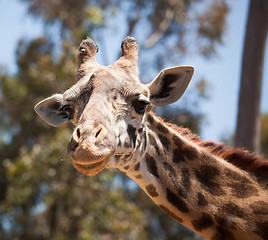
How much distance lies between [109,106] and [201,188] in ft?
4.18

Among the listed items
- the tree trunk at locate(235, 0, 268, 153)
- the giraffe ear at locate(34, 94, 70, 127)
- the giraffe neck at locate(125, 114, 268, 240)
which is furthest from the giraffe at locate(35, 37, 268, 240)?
the tree trunk at locate(235, 0, 268, 153)

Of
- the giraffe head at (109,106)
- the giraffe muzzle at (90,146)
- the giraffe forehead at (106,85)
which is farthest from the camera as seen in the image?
the giraffe forehead at (106,85)

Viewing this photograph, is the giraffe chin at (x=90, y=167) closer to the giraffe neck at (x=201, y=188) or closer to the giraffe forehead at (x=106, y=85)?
the giraffe neck at (x=201, y=188)

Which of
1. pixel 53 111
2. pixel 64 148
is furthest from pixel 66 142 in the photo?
pixel 53 111

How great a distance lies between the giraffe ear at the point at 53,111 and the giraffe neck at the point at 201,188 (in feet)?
3.50

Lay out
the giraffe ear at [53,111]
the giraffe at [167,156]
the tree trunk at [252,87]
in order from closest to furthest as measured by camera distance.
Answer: the giraffe at [167,156] < the giraffe ear at [53,111] < the tree trunk at [252,87]

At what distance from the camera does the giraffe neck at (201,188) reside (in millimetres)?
4203

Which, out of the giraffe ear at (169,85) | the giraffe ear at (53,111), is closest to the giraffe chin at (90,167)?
the giraffe ear at (169,85)

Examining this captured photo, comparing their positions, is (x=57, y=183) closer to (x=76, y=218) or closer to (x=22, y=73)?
(x=76, y=218)

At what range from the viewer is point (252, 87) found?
1027 cm

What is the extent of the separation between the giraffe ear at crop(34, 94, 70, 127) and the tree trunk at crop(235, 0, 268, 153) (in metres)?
5.99

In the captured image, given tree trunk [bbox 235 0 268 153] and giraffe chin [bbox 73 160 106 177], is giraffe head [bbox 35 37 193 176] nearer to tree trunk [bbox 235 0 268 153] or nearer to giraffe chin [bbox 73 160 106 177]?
giraffe chin [bbox 73 160 106 177]

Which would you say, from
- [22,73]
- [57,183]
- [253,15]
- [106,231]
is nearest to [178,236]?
[106,231]

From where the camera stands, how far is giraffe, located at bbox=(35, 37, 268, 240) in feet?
13.6
